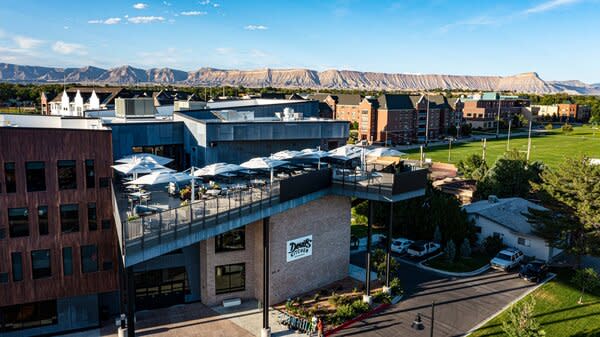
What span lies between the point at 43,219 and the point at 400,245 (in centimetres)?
2519

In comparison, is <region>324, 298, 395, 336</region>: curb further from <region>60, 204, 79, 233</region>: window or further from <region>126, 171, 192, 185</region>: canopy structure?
<region>60, 204, 79, 233</region>: window

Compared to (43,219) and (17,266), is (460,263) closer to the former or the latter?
(43,219)

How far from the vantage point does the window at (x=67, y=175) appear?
2277 centimetres

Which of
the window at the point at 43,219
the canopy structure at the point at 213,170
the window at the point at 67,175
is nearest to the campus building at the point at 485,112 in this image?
the canopy structure at the point at 213,170

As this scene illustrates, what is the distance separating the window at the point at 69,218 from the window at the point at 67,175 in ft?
3.24

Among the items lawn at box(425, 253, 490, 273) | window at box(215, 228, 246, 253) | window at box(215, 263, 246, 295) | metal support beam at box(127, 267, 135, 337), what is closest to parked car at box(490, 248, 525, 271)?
lawn at box(425, 253, 490, 273)

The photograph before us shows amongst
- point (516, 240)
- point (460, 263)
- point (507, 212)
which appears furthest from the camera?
point (507, 212)

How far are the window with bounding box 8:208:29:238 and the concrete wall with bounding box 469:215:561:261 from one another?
109 feet

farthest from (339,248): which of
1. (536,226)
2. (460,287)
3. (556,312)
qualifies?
(536,226)

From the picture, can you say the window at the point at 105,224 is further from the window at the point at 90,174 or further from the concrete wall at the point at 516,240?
the concrete wall at the point at 516,240

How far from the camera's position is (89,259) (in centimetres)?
2370

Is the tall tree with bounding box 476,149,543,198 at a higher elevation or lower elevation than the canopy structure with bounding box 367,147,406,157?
lower

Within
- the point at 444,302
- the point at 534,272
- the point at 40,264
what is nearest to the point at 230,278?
the point at 40,264

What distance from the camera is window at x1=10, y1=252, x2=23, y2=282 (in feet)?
72.5
